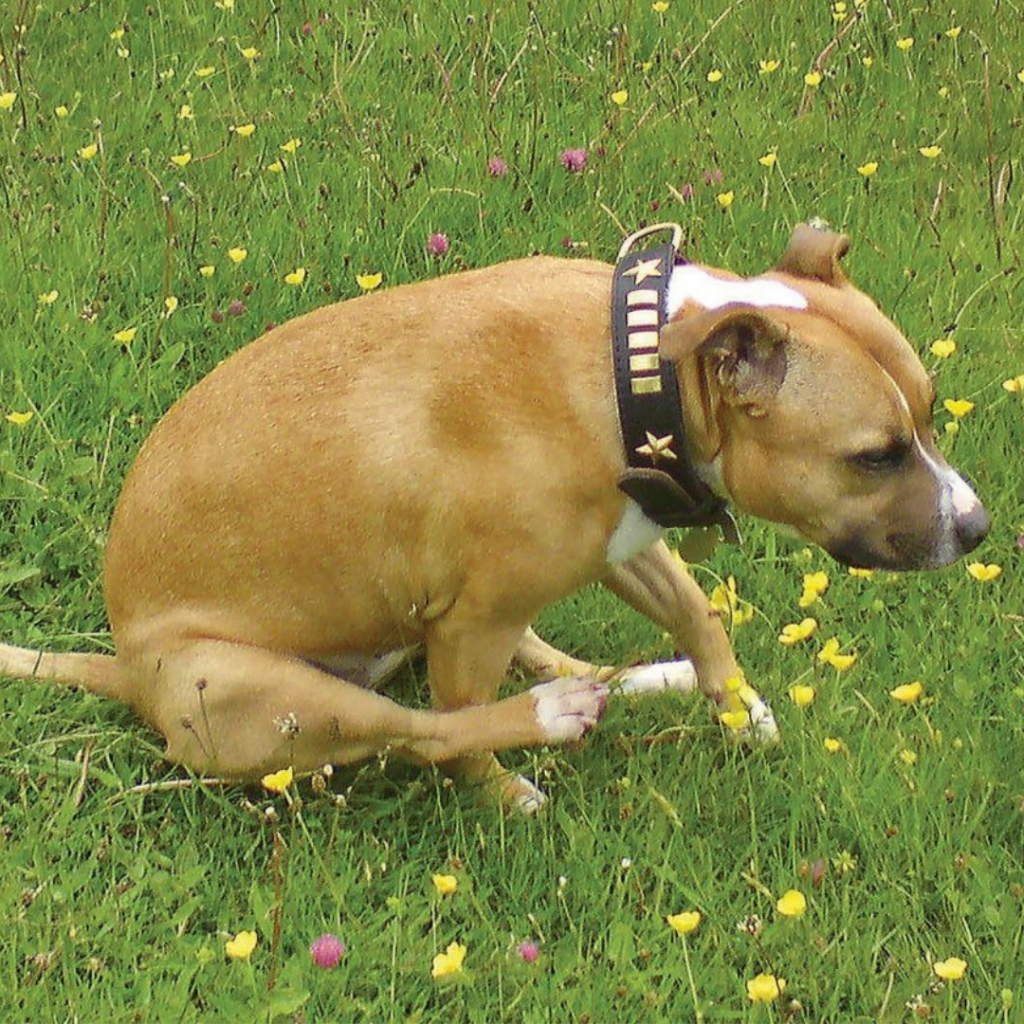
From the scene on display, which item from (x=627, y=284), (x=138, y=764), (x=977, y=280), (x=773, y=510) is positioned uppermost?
(x=627, y=284)

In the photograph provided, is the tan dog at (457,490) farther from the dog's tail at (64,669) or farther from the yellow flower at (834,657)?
the yellow flower at (834,657)

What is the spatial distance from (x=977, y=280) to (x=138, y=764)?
268cm

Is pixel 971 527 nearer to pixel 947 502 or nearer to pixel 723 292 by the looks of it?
pixel 947 502

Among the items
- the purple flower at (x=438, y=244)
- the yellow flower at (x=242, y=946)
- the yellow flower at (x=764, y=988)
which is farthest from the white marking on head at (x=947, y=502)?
the purple flower at (x=438, y=244)

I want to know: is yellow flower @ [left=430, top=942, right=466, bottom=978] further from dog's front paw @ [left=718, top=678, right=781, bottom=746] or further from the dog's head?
the dog's head

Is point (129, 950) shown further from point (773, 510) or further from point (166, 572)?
point (773, 510)

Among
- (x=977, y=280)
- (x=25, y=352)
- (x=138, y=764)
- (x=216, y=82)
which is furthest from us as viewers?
(x=216, y=82)

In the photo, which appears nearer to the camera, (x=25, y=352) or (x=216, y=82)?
(x=25, y=352)

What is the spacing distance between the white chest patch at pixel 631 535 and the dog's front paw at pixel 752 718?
0.36 m

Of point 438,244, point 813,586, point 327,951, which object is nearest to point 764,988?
point 327,951

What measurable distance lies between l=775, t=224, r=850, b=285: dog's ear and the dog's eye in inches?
15.2

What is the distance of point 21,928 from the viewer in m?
2.98

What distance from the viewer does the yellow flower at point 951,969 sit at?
2.69 metres

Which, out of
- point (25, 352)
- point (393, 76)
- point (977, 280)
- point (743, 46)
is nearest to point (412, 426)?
point (25, 352)
